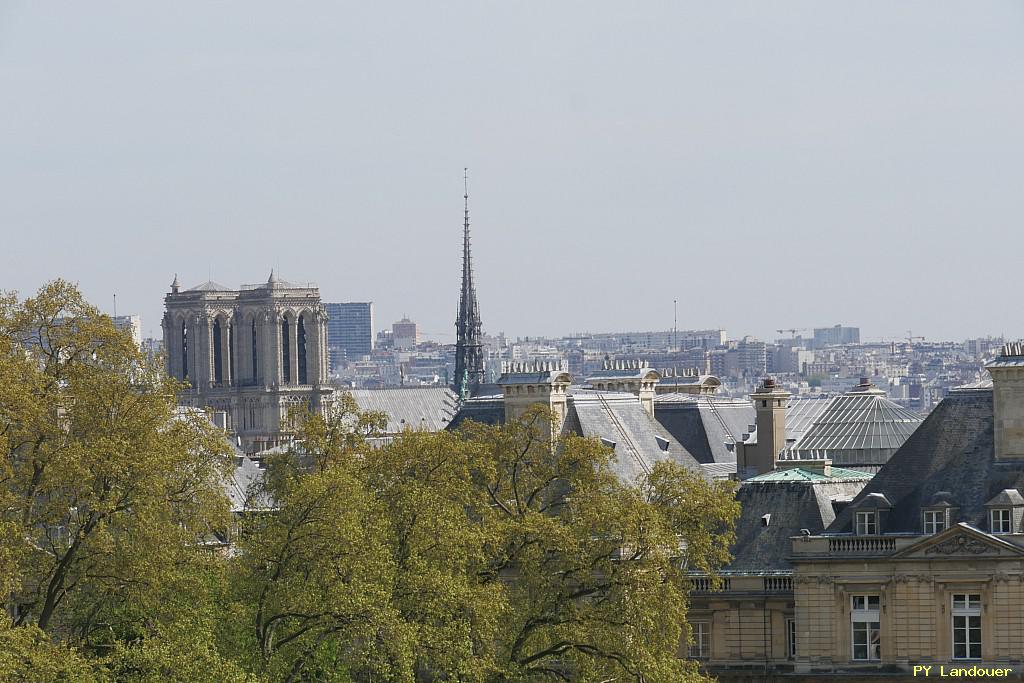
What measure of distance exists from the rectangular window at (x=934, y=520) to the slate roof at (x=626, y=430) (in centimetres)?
1442

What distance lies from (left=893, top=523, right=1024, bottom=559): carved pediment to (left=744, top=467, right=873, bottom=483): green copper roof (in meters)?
6.28

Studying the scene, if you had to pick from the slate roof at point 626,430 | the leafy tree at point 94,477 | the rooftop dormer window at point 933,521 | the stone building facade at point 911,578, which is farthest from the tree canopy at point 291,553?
the slate roof at point 626,430

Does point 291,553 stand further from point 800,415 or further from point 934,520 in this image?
point 800,415

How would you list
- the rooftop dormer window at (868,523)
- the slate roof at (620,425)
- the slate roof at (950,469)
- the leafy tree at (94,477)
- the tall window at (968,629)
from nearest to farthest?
the leafy tree at (94,477) → the tall window at (968,629) → the slate roof at (950,469) → the rooftop dormer window at (868,523) → the slate roof at (620,425)

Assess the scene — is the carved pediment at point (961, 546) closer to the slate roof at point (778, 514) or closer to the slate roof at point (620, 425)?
the slate roof at point (778, 514)

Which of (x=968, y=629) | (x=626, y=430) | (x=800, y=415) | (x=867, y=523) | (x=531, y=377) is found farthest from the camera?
(x=800, y=415)

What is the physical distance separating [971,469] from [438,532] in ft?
50.0

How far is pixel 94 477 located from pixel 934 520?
22.3m

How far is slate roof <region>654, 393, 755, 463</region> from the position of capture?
114688mm

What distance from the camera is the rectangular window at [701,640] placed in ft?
278

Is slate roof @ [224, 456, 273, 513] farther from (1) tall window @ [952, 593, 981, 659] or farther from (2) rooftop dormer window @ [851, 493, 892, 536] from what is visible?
(1) tall window @ [952, 593, 981, 659]

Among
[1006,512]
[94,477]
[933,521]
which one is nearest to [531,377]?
[933,521]

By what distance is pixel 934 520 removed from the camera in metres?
81.8

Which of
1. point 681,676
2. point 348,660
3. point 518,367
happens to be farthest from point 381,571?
point 518,367
